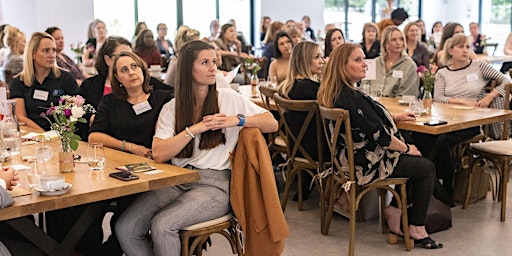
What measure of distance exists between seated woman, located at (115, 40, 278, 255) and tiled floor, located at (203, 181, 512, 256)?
92 cm

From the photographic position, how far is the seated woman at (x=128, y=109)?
3309 mm

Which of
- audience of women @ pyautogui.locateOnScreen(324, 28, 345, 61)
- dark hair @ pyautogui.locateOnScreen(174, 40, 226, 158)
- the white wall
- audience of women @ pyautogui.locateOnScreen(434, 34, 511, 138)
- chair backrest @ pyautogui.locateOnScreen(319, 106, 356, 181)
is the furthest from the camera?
the white wall

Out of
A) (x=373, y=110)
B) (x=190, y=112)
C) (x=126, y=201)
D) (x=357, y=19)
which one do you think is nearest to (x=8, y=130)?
(x=126, y=201)

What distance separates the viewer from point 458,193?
4.55 metres

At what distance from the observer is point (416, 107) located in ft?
13.8

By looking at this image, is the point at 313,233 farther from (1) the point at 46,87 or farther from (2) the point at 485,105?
(1) the point at 46,87

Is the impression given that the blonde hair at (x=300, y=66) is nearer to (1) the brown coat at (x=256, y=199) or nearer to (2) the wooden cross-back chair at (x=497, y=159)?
(2) the wooden cross-back chair at (x=497, y=159)

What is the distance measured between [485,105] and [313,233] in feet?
5.77

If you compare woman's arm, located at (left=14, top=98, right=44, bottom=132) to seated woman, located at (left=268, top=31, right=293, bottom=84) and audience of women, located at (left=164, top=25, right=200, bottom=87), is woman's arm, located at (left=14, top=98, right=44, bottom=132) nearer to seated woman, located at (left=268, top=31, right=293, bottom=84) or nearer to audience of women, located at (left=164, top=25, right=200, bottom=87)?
audience of women, located at (left=164, top=25, right=200, bottom=87)

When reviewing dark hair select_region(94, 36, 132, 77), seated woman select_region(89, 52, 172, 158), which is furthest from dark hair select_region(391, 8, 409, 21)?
seated woman select_region(89, 52, 172, 158)

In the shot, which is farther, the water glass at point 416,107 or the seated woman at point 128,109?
the water glass at point 416,107

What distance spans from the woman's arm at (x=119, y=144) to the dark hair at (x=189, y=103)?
0.29m

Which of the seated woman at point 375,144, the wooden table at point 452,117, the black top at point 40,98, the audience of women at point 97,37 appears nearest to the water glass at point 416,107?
the wooden table at point 452,117

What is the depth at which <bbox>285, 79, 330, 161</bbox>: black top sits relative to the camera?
13.7ft
